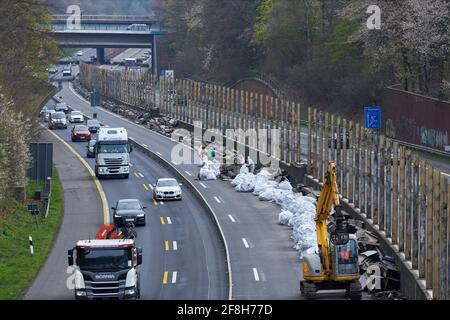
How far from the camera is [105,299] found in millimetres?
40250

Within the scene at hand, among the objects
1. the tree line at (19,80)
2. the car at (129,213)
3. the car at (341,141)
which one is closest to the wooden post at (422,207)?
the car at (341,141)

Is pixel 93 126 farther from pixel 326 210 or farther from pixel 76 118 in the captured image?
pixel 326 210

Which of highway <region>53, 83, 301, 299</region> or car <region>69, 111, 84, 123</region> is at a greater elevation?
car <region>69, 111, 84, 123</region>

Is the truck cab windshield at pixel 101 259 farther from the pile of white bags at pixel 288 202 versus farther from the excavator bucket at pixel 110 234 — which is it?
the pile of white bags at pixel 288 202

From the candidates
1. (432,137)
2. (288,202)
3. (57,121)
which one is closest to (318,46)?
(57,121)

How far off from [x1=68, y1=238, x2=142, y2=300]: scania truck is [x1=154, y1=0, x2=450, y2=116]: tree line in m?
56.5

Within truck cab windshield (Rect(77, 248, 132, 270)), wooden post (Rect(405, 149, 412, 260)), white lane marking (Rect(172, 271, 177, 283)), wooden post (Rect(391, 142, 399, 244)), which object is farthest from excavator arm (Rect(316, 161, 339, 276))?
white lane marking (Rect(172, 271, 177, 283))

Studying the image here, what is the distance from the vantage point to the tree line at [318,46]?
327 ft

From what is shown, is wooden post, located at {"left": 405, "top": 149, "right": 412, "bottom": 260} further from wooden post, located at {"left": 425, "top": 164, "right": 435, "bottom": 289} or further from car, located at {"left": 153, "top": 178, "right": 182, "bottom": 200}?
car, located at {"left": 153, "top": 178, "right": 182, "bottom": 200}

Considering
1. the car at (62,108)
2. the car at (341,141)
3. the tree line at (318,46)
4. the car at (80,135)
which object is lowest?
the car at (80,135)

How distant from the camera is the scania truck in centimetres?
4050

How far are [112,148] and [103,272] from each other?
129 ft

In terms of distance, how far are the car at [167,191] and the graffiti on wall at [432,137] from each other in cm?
2323

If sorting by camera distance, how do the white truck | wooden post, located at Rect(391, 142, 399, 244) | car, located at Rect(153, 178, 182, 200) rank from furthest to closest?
the white truck → car, located at Rect(153, 178, 182, 200) → wooden post, located at Rect(391, 142, 399, 244)
